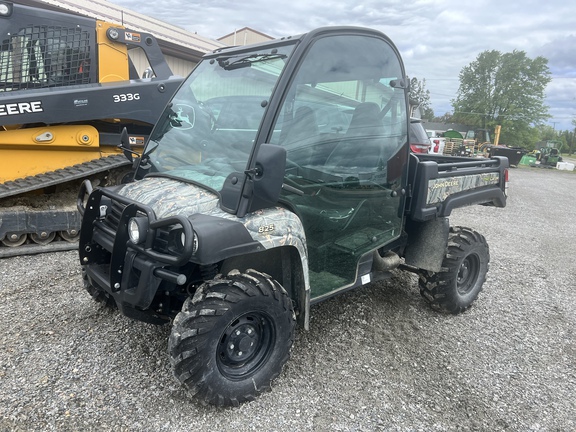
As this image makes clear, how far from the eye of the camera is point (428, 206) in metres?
3.68

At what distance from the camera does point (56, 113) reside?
5211mm

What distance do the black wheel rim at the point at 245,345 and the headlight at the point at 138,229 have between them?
0.70 metres

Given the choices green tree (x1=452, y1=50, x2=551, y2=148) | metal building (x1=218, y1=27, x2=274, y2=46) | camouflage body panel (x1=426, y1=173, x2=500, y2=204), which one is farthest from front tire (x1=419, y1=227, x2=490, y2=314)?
green tree (x1=452, y1=50, x2=551, y2=148)

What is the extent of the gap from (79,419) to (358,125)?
2.53 m

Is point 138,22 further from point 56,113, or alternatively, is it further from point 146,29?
point 56,113

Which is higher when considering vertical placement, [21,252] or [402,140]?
[402,140]

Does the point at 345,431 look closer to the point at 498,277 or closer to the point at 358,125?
the point at 358,125

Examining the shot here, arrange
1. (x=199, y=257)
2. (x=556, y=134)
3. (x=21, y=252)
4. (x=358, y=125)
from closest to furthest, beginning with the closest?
(x=199, y=257) → (x=358, y=125) → (x=21, y=252) → (x=556, y=134)

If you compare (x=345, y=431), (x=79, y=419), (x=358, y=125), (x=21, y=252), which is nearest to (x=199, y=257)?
(x=79, y=419)

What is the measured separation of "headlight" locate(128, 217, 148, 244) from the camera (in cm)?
243

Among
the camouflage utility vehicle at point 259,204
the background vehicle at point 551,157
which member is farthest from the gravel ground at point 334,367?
the background vehicle at point 551,157

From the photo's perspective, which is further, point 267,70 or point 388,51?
point 388,51

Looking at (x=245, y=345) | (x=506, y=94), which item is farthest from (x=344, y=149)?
(x=506, y=94)

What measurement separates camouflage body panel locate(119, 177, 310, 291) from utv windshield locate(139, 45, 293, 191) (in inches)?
4.5
